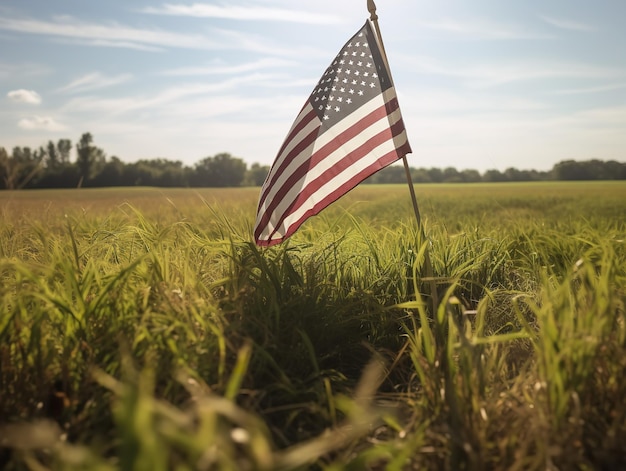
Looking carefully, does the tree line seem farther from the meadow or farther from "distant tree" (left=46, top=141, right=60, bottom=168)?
the meadow

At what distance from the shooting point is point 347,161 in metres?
3.01

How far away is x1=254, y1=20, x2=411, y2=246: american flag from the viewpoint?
2.98 metres

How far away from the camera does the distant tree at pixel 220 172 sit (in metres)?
71.9

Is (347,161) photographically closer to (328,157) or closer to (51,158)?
(328,157)

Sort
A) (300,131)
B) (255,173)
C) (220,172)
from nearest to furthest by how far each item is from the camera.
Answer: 1. (300,131)
2. (220,172)
3. (255,173)

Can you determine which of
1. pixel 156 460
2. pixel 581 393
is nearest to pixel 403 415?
pixel 581 393

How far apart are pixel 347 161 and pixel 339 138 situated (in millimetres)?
168

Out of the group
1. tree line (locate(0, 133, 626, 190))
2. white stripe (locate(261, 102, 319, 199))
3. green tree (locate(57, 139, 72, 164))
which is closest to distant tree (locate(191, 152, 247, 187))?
tree line (locate(0, 133, 626, 190))

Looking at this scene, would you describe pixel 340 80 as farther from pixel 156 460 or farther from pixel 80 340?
pixel 156 460

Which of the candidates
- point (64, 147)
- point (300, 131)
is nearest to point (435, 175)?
point (64, 147)

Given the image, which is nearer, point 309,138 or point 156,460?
point 156,460

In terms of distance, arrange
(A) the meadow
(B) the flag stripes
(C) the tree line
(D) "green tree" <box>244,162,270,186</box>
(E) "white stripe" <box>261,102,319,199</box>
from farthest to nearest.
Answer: (D) "green tree" <box>244,162,270,186</box>, (C) the tree line, (E) "white stripe" <box>261,102,319,199</box>, (B) the flag stripes, (A) the meadow

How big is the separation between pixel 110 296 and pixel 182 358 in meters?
0.61

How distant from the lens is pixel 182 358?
6.42 feet
